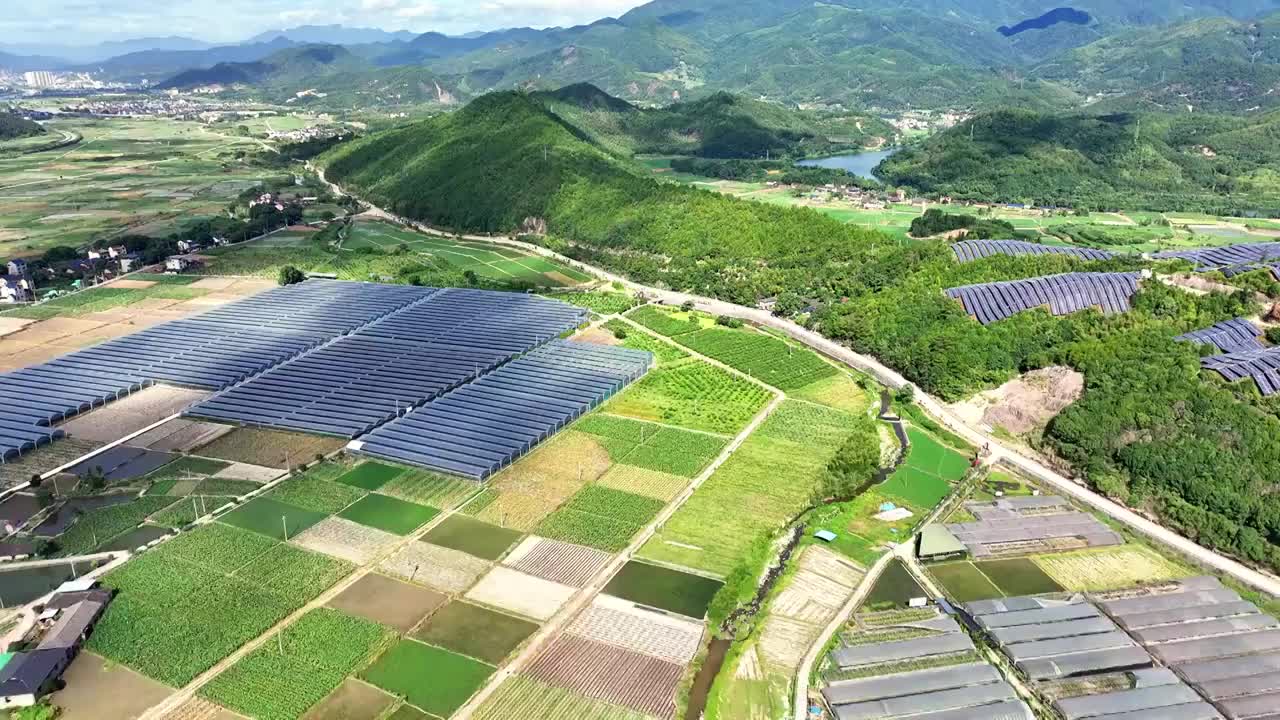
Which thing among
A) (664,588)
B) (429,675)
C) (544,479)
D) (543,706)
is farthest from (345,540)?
(664,588)

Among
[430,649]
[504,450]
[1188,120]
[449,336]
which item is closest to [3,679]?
[430,649]

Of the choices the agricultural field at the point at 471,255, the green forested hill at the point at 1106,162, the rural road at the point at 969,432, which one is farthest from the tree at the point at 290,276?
the green forested hill at the point at 1106,162

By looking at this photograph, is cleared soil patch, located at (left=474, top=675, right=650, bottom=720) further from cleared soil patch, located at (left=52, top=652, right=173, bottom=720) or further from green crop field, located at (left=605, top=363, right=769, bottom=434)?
green crop field, located at (left=605, top=363, right=769, bottom=434)

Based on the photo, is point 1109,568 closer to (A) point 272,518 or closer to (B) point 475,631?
(B) point 475,631

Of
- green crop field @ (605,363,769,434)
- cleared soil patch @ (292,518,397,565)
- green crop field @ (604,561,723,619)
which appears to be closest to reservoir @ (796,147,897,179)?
green crop field @ (605,363,769,434)

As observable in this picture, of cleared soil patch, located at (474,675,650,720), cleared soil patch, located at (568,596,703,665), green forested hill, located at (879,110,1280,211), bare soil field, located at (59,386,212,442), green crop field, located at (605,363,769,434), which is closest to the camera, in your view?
cleared soil patch, located at (474,675,650,720)

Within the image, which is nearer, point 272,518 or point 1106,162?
point 272,518

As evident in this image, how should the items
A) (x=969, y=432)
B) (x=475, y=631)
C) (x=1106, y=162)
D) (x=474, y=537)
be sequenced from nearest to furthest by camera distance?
(x=475, y=631)
(x=474, y=537)
(x=969, y=432)
(x=1106, y=162)
